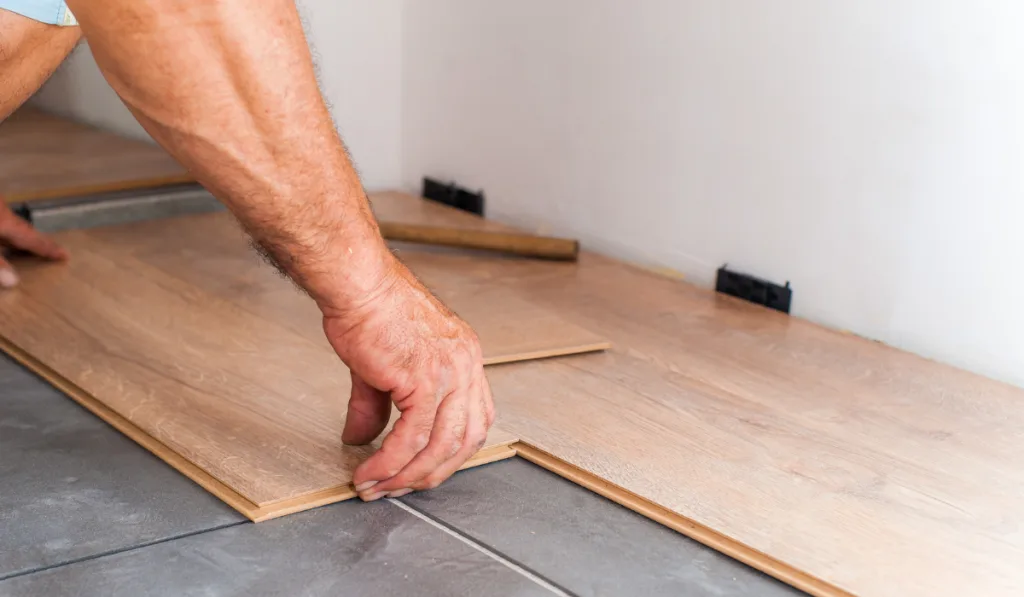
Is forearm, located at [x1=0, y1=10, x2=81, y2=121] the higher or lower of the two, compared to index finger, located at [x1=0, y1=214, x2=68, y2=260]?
higher

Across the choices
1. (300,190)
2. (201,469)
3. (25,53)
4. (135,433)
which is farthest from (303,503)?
(25,53)

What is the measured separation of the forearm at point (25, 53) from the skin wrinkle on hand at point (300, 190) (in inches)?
27.0

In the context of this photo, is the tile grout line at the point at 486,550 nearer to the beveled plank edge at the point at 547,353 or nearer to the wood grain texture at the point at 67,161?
the beveled plank edge at the point at 547,353

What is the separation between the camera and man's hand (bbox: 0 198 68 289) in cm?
271

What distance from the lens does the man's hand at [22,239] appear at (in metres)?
2.71

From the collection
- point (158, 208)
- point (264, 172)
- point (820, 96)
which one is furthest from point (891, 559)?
point (158, 208)

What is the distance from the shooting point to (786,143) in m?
2.59

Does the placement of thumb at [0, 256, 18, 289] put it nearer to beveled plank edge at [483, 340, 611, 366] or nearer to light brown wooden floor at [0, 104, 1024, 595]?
light brown wooden floor at [0, 104, 1024, 595]

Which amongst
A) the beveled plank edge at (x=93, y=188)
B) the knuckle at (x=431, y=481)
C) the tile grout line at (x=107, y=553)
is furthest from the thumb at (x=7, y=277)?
the knuckle at (x=431, y=481)

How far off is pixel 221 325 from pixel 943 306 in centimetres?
150

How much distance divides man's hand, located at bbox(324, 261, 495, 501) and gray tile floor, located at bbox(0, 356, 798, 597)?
8 cm

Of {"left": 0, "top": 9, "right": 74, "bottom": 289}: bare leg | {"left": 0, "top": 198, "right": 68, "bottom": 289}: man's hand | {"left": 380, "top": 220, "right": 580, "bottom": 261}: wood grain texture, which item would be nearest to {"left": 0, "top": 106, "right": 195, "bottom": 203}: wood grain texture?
{"left": 0, "top": 198, "right": 68, "bottom": 289}: man's hand

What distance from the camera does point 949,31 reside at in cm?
225

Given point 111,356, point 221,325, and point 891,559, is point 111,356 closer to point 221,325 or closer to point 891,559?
point 221,325
